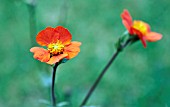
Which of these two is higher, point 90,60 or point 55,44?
point 55,44

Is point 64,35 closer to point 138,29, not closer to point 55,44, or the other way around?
point 55,44

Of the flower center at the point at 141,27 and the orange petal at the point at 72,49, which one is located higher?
the orange petal at the point at 72,49

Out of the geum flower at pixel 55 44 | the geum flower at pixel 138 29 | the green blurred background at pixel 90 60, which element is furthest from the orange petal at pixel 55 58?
the green blurred background at pixel 90 60

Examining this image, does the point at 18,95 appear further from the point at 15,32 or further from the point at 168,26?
the point at 168,26

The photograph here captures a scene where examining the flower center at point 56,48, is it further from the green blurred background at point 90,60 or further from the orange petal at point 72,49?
the green blurred background at point 90,60

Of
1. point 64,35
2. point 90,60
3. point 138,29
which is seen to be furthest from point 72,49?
point 90,60
